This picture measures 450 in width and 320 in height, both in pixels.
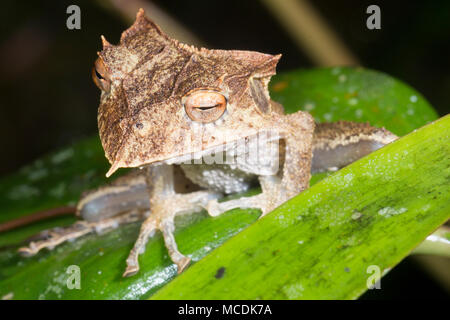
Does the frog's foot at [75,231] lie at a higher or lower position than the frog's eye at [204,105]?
lower

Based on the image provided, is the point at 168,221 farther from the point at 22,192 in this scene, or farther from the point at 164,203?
the point at 22,192

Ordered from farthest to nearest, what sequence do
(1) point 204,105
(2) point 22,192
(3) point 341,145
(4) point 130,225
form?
(2) point 22,192 → (4) point 130,225 → (3) point 341,145 → (1) point 204,105

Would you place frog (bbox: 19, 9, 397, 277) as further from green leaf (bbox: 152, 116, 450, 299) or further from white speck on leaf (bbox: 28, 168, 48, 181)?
white speck on leaf (bbox: 28, 168, 48, 181)

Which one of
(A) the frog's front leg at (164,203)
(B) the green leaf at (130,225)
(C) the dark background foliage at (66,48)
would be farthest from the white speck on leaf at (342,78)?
(C) the dark background foliage at (66,48)

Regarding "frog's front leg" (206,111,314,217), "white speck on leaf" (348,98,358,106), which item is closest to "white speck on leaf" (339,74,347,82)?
"white speck on leaf" (348,98,358,106)

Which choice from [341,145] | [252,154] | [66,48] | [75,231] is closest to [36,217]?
[75,231]

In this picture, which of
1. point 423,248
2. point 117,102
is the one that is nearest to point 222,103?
point 117,102

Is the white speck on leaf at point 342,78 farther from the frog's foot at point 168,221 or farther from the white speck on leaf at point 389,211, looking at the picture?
the white speck on leaf at point 389,211
